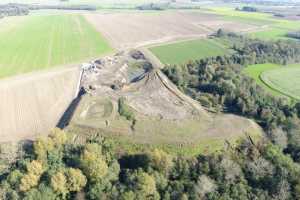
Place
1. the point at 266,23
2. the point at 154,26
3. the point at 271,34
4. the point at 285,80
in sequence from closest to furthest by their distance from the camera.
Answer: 1. the point at 285,80
2. the point at 271,34
3. the point at 154,26
4. the point at 266,23

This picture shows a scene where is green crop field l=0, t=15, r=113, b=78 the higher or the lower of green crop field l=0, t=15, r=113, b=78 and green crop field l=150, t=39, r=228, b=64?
the higher

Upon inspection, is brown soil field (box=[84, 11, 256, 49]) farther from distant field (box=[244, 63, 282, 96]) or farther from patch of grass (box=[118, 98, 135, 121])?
patch of grass (box=[118, 98, 135, 121])

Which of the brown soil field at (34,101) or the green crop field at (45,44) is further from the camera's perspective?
the green crop field at (45,44)

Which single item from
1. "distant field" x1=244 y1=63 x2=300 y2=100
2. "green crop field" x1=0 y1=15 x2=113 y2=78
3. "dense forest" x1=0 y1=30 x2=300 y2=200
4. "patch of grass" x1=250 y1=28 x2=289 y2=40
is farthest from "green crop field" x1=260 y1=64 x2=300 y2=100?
"green crop field" x1=0 y1=15 x2=113 y2=78

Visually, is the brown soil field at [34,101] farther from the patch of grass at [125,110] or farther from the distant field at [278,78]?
the distant field at [278,78]

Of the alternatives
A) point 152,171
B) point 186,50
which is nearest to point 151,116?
point 152,171

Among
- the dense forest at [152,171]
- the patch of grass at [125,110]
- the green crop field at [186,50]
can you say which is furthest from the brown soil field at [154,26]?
the dense forest at [152,171]

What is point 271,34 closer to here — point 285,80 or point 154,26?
point 154,26
